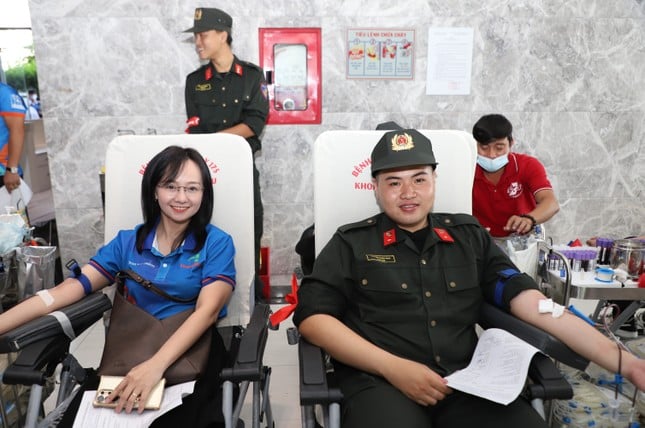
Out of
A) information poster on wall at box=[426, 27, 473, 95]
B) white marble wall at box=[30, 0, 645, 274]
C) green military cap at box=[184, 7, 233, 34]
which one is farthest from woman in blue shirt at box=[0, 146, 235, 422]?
information poster on wall at box=[426, 27, 473, 95]

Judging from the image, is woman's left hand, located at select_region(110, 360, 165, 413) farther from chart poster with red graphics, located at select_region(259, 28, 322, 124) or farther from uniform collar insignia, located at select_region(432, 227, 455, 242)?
chart poster with red graphics, located at select_region(259, 28, 322, 124)

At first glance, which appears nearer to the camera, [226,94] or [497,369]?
[497,369]

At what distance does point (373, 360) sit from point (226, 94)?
88.3 inches

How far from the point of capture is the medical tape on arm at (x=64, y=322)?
1.47 m

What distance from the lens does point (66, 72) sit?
135 inches

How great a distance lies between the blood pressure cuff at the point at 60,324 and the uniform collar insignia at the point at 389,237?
3.17 feet

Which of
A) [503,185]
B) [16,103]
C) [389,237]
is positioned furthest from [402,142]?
[16,103]

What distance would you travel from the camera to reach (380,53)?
350cm

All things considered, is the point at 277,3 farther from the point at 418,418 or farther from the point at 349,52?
the point at 418,418

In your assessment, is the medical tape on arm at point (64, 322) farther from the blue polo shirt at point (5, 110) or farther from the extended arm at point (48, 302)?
the blue polo shirt at point (5, 110)

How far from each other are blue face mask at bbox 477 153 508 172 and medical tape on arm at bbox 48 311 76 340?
76.3 inches

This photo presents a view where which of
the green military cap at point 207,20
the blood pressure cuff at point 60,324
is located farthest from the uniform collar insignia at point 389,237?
the green military cap at point 207,20

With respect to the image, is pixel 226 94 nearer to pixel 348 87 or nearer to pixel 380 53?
pixel 348 87

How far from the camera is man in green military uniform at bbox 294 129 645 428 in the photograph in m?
1.36
